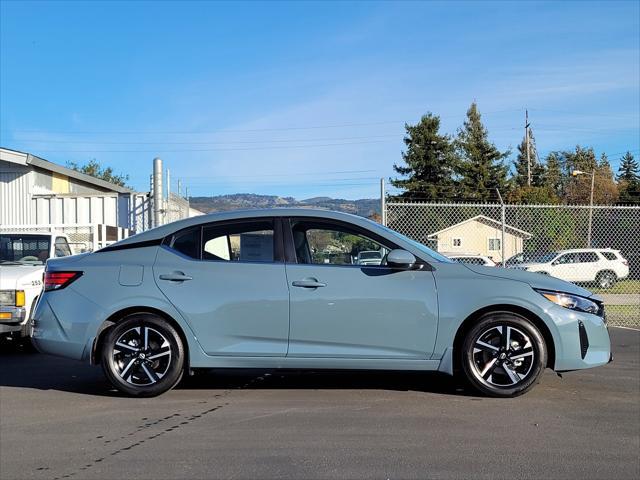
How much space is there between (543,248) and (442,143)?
44855 mm

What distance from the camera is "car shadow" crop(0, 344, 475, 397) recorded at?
6.02m

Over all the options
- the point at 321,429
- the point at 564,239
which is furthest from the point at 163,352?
the point at 564,239

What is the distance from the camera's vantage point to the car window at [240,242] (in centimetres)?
565

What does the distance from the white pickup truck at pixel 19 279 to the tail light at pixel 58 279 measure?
8.07ft

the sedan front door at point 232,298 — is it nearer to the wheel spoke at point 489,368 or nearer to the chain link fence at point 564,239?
the wheel spoke at point 489,368

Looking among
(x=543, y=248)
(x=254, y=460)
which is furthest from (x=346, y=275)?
(x=543, y=248)

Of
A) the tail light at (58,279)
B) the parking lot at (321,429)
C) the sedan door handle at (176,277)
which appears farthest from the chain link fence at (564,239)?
the tail light at (58,279)

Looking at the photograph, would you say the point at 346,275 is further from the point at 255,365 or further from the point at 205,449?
the point at 205,449

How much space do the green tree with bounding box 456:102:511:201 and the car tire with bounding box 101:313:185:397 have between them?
193 ft

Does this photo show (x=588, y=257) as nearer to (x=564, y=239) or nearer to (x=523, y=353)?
(x=564, y=239)

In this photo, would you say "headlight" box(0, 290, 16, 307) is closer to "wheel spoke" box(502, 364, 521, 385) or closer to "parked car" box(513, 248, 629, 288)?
"wheel spoke" box(502, 364, 521, 385)

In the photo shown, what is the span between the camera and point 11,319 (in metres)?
7.91

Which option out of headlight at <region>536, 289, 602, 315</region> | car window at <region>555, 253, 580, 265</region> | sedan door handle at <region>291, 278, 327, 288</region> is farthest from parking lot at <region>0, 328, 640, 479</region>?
car window at <region>555, 253, 580, 265</region>

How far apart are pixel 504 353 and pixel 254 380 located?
255 centimetres
